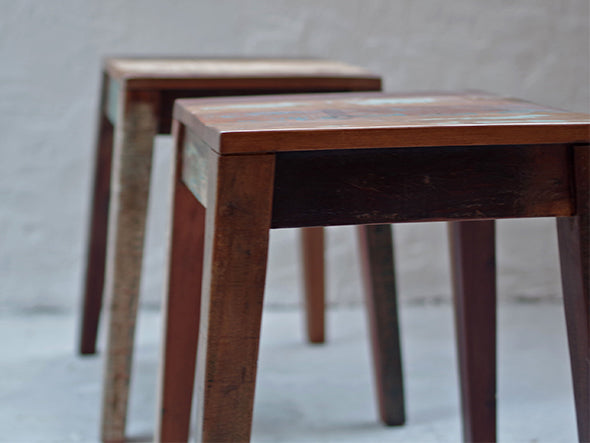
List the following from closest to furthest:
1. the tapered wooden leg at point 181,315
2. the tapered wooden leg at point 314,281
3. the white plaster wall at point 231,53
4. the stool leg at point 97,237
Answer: the tapered wooden leg at point 181,315, the stool leg at point 97,237, the tapered wooden leg at point 314,281, the white plaster wall at point 231,53

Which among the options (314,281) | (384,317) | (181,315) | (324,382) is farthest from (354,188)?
(314,281)

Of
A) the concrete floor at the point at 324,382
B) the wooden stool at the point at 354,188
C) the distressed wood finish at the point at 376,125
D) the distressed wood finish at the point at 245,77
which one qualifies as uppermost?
the distressed wood finish at the point at 245,77

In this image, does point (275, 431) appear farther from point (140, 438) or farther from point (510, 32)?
point (510, 32)

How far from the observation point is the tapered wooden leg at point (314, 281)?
5.75ft

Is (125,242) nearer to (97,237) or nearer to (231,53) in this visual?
(97,237)

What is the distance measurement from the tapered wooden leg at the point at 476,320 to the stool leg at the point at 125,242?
0.46 meters

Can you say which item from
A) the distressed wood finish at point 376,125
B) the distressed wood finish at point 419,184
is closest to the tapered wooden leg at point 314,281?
the distressed wood finish at point 376,125

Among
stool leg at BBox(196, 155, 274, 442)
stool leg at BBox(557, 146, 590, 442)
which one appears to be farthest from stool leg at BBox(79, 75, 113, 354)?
stool leg at BBox(557, 146, 590, 442)

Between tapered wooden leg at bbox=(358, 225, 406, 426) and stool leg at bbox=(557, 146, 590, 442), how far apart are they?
419 millimetres

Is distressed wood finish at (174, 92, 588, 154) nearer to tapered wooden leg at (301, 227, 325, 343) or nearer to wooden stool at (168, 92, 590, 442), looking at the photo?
wooden stool at (168, 92, 590, 442)

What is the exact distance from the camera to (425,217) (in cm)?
83

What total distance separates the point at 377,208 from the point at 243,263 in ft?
0.46

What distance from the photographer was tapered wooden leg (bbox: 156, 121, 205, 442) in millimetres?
1131

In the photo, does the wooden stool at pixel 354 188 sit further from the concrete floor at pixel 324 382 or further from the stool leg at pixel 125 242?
the concrete floor at pixel 324 382
